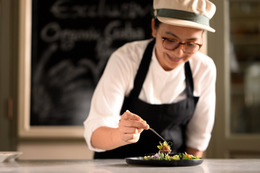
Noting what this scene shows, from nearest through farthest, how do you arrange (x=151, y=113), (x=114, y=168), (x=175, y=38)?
(x=114, y=168) < (x=175, y=38) < (x=151, y=113)

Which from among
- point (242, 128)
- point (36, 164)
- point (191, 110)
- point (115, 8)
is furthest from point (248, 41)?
point (36, 164)

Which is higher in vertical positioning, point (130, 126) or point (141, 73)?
point (141, 73)

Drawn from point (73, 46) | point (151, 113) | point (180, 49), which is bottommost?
point (151, 113)

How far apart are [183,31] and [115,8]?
1.59 meters

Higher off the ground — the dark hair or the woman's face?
the dark hair

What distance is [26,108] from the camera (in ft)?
10.5

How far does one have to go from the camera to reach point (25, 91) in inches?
125

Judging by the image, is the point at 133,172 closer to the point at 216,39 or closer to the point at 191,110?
the point at 191,110

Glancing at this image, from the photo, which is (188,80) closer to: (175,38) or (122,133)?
(175,38)

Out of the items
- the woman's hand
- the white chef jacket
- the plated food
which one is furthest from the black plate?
the white chef jacket

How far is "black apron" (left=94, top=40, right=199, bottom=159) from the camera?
199 cm

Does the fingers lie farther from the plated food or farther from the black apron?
the black apron

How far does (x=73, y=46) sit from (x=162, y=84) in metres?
1.41

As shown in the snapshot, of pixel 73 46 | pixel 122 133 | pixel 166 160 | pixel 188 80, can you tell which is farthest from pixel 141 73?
pixel 73 46
